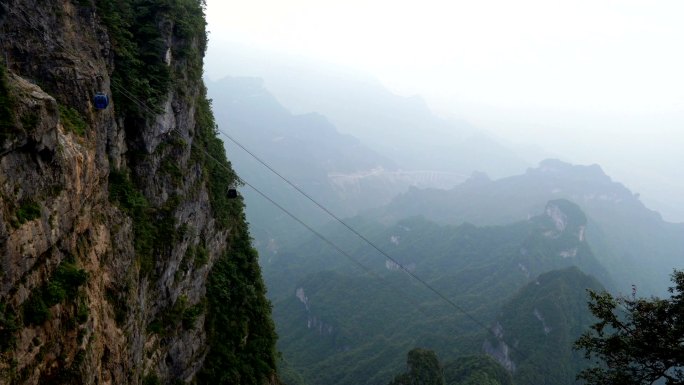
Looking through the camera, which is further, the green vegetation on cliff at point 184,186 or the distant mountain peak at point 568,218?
the distant mountain peak at point 568,218

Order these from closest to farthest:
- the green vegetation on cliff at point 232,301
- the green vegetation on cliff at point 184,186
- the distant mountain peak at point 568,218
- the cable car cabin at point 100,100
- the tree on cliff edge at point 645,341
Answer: the tree on cliff edge at point 645,341
the cable car cabin at point 100,100
the green vegetation on cliff at point 184,186
the green vegetation on cliff at point 232,301
the distant mountain peak at point 568,218

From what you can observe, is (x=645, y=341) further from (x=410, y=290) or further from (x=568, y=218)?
(x=568, y=218)

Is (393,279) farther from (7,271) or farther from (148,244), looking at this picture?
(7,271)

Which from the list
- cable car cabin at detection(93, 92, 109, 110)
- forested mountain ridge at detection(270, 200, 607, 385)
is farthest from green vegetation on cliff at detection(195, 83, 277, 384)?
forested mountain ridge at detection(270, 200, 607, 385)

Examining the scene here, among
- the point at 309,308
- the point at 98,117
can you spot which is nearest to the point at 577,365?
the point at 309,308

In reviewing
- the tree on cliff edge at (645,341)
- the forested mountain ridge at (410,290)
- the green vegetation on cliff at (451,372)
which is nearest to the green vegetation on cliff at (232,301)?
the tree on cliff edge at (645,341)

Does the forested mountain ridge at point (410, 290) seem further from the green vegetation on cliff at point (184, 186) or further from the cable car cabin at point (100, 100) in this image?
the cable car cabin at point (100, 100)

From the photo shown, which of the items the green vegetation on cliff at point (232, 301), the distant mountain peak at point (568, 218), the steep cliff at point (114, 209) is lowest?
the distant mountain peak at point (568, 218)

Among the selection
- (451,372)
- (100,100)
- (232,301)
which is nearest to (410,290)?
(451,372)
